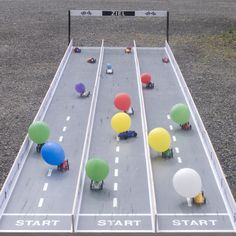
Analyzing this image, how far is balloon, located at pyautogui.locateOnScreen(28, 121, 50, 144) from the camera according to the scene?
1118 cm

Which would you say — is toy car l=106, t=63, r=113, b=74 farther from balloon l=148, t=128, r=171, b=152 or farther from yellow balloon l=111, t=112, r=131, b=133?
balloon l=148, t=128, r=171, b=152

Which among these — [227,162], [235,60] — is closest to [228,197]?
[227,162]

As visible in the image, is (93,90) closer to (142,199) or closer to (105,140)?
(105,140)

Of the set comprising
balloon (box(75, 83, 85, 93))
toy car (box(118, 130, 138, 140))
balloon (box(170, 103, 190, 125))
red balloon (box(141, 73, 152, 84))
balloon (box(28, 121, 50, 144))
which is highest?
red balloon (box(141, 73, 152, 84))

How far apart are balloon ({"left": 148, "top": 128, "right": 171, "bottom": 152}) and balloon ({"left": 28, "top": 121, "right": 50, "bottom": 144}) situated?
7.07 feet

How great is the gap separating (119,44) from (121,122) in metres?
12.6

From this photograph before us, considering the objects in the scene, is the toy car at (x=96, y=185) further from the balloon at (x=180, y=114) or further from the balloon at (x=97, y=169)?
the balloon at (x=180, y=114)

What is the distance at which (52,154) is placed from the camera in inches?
400

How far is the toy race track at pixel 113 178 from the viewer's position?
8.64 metres

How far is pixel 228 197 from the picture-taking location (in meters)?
9.33

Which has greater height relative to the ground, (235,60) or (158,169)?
(235,60)

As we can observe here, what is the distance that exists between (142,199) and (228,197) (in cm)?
146

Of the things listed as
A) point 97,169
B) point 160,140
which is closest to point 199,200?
point 97,169

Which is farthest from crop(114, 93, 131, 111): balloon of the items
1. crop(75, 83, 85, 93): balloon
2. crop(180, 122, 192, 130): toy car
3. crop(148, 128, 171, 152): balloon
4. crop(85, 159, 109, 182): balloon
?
crop(85, 159, 109, 182): balloon
